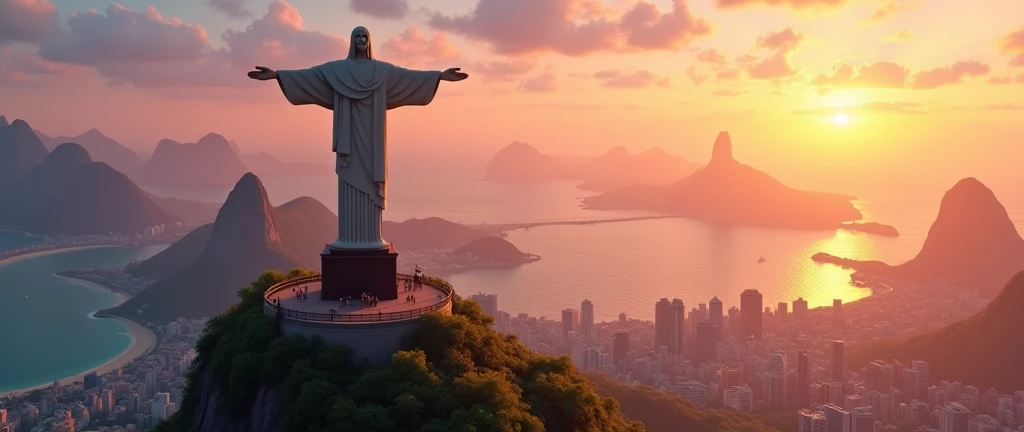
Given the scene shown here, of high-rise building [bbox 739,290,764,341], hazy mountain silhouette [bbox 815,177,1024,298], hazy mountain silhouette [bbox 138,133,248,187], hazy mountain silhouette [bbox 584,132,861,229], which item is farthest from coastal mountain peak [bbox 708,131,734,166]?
hazy mountain silhouette [bbox 138,133,248,187]

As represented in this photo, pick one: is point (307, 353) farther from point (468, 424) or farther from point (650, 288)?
point (650, 288)

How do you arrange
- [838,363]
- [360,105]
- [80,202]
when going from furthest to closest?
1. [80,202]
2. [838,363]
3. [360,105]

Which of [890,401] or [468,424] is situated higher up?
[468,424]

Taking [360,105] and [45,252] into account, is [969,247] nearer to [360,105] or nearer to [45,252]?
[360,105]

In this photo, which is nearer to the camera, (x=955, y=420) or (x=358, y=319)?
(x=358, y=319)

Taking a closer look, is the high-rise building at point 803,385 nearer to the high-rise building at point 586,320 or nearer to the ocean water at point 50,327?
the high-rise building at point 586,320

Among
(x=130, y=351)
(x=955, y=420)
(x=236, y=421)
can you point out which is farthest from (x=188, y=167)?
(x=236, y=421)

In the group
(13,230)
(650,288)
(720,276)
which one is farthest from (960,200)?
(13,230)
